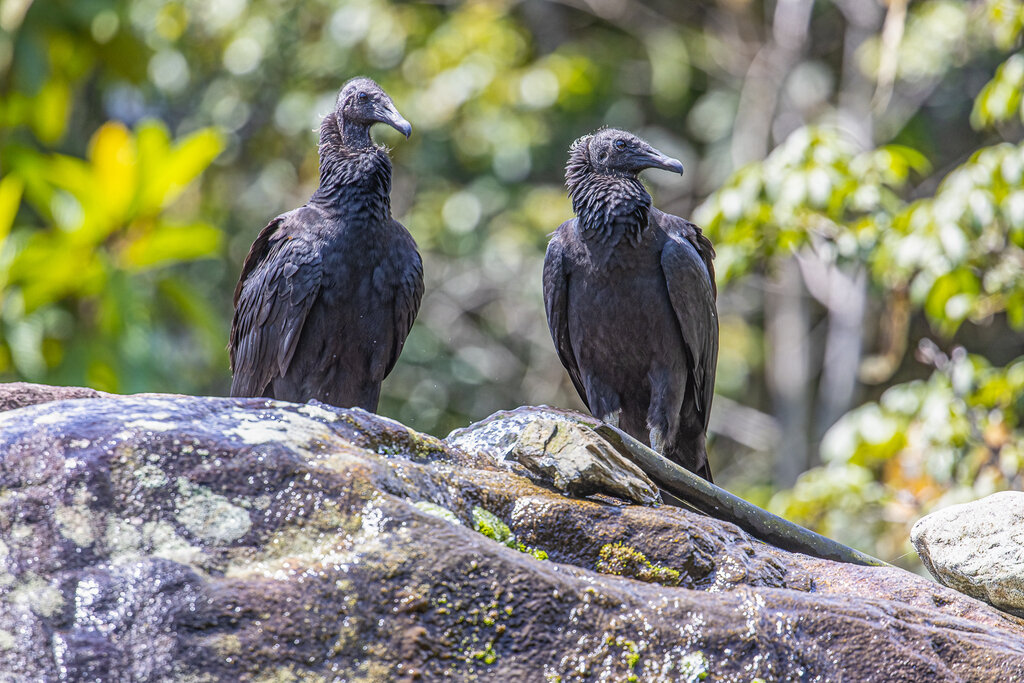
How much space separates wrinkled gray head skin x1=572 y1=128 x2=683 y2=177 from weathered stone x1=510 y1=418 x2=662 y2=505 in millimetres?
1860

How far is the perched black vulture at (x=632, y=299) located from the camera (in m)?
4.83

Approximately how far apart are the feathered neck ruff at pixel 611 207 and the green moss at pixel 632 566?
1958 millimetres

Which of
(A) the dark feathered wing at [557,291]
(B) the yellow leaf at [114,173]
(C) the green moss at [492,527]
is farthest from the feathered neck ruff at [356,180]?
(B) the yellow leaf at [114,173]

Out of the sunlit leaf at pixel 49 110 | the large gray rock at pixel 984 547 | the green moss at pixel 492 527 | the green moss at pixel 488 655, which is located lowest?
the green moss at pixel 488 655

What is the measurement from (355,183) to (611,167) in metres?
1.11

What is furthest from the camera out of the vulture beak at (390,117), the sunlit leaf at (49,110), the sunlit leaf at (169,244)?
the sunlit leaf at (49,110)

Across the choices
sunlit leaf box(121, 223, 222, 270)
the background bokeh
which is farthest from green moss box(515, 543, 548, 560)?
sunlit leaf box(121, 223, 222, 270)

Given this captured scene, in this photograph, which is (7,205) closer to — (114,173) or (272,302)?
(114,173)

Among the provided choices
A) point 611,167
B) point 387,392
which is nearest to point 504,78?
point 387,392

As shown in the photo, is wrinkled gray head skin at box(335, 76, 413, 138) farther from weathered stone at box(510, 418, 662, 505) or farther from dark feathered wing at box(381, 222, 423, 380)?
weathered stone at box(510, 418, 662, 505)

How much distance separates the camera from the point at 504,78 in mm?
10875

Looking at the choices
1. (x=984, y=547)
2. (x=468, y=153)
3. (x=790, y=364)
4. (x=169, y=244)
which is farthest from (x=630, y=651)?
(x=790, y=364)

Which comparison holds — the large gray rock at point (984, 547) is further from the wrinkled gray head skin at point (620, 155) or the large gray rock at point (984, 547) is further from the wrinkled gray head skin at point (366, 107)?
the wrinkled gray head skin at point (366, 107)

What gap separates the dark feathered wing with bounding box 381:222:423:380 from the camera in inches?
188
